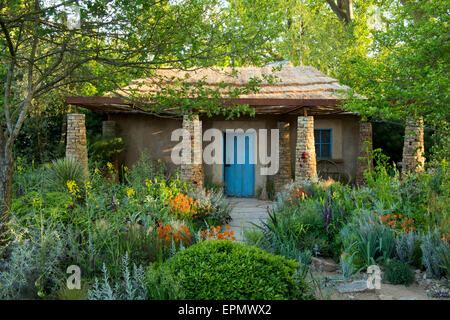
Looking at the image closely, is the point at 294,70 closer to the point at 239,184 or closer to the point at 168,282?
the point at 239,184

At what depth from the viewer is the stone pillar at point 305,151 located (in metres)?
10.8

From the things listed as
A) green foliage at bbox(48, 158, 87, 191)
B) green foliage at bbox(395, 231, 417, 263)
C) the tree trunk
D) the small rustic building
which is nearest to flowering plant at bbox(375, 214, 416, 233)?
green foliage at bbox(395, 231, 417, 263)

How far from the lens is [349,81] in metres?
15.3

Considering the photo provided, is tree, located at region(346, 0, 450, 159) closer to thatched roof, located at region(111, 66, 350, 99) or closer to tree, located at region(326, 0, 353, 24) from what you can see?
thatched roof, located at region(111, 66, 350, 99)

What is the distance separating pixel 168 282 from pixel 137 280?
50 cm

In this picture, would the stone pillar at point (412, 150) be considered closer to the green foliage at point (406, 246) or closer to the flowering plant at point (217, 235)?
the green foliage at point (406, 246)

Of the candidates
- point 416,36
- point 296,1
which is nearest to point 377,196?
point 416,36

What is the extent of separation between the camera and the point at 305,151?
10.8m

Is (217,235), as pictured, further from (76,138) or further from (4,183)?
(76,138)

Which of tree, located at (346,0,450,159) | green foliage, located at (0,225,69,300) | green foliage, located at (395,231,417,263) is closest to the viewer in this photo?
green foliage, located at (0,225,69,300)

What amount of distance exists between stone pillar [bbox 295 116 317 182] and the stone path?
1.48 metres

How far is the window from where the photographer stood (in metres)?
12.9

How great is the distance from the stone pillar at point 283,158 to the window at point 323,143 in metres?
1.16
